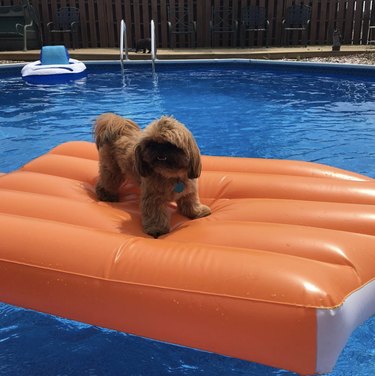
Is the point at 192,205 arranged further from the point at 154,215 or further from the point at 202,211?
the point at 154,215

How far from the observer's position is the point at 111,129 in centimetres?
362

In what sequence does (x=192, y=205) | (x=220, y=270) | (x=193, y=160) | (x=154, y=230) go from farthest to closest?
1. (x=192, y=205)
2. (x=154, y=230)
3. (x=193, y=160)
4. (x=220, y=270)

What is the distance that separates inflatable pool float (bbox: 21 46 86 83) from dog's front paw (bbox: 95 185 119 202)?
9.09m

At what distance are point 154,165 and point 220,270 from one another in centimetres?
93

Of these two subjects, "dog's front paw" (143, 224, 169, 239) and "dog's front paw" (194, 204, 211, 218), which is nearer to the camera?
"dog's front paw" (143, 224, 169, 239)

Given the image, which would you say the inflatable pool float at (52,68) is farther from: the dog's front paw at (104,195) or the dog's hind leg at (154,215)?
the dog's hind leg at (154,215)

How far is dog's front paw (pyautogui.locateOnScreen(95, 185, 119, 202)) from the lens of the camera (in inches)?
145

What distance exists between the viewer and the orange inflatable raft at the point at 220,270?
2.09 m

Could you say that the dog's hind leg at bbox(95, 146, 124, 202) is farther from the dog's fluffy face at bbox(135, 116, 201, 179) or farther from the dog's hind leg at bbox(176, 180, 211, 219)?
the dog's fluffy face at bbox(135, 116, 201, 179)

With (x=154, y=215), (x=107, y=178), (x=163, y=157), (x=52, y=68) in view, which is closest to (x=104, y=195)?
(x=107, y=178)

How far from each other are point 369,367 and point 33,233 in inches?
87.9

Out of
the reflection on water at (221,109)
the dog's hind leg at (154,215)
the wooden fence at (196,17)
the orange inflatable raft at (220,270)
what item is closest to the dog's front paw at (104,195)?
the orange inflatable raft at (220,270)

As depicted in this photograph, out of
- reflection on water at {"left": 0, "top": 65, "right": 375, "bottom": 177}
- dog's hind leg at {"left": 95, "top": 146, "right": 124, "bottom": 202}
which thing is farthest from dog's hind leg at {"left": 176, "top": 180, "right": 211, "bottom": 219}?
reflection on water at {"left": 0, "top": 65, "right": 375, "bottom": 177}

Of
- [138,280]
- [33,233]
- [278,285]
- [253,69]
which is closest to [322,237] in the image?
[278,285]
